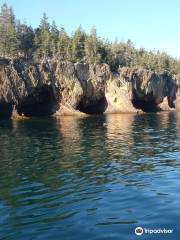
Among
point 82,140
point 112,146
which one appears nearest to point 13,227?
point 112,146

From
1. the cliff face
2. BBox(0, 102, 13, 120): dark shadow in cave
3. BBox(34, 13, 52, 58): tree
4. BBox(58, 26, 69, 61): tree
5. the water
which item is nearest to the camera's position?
the water

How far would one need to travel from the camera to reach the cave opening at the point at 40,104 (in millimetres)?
99500

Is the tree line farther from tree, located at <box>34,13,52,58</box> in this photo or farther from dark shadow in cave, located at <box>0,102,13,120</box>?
dark shadow in cave, located at <box>0,102,13,120</box>

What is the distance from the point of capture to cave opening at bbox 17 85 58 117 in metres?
99.5

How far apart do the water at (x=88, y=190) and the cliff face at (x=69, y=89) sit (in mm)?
Result: 48627

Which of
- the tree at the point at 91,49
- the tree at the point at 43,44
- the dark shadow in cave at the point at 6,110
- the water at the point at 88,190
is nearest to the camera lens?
the water at the point at 88,190

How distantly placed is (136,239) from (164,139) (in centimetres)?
3639

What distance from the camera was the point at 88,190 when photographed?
2486 cm

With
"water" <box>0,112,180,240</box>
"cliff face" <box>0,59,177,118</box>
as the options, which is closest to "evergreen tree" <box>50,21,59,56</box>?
"cliff face" <box>0,59,177,118</box>

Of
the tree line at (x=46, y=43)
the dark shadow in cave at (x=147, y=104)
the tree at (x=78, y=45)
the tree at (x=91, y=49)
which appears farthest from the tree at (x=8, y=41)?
the dark shadow in cave at (x=147, y=104)

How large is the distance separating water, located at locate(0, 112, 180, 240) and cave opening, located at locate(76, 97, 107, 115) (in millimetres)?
68885

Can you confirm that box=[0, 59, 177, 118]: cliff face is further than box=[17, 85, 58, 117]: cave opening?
No

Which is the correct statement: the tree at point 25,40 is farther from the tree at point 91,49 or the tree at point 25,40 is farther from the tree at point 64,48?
the tree at point 91,49

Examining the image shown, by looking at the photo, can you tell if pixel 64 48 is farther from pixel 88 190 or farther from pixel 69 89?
pixel 88 190
